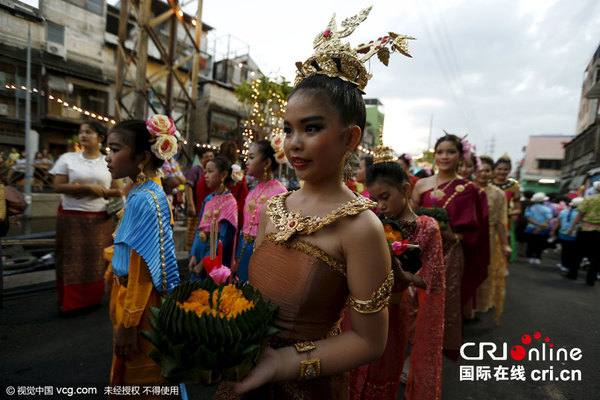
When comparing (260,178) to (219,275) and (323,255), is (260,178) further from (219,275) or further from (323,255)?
(323,255)

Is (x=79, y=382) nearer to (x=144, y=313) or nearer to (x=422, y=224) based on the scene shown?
(x=144, y=313)

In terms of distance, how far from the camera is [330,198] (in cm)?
117

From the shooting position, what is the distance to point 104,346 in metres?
3.22

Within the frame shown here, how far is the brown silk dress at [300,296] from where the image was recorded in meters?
1.07

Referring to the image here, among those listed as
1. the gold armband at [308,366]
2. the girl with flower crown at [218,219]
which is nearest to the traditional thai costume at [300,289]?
the gold armband at [308,366]

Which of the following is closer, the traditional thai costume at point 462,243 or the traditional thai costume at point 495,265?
the traditional thai costume at point 462,243

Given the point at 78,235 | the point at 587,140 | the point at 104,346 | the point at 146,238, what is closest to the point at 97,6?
the point at 78,235

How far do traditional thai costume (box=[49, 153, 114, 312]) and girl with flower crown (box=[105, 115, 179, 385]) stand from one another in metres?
2.11

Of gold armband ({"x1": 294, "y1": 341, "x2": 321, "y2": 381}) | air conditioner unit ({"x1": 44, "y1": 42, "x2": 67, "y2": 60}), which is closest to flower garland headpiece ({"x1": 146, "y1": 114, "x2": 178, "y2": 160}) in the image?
gold armband ({"x1": 294, "y1": 341, "x2": 321, "y2": 381})

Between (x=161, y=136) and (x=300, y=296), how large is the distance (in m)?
1.71

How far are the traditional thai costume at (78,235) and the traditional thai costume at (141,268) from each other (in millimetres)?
2290

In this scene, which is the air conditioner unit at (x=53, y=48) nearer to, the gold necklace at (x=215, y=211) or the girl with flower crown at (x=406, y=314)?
the gold necklace at (x=215, y=211)

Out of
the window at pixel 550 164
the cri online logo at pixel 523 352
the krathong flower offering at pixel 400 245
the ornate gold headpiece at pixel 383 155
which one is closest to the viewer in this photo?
the krathong flower offering at pixel 400 245

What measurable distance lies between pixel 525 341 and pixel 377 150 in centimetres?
362
